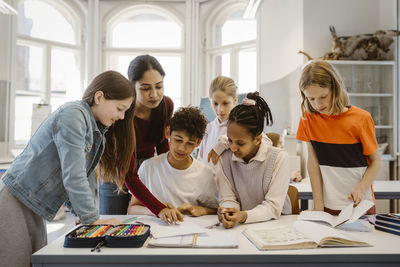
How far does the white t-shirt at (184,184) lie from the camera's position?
1.66 meters

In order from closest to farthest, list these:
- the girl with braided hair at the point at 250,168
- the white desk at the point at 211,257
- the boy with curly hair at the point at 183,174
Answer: the white desk at the point at 211,257 → the girl with braided hair at the point at 250,168 → the boy with curly hair at the point at 183,174

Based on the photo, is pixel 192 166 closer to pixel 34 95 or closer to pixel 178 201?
pixel 178 201

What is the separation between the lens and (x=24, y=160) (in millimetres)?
1189

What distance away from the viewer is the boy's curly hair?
64.9 inches

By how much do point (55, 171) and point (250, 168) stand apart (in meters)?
0.79

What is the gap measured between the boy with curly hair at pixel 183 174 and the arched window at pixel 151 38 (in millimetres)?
4223

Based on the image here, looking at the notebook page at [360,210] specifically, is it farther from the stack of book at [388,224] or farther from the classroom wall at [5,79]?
the classroom wall at [5,79]

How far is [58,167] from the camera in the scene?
118cm

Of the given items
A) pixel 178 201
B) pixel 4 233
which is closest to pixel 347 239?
pixel 178 201

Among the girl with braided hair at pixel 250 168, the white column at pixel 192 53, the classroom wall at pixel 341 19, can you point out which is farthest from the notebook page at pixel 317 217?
the white column at pixel 192 53

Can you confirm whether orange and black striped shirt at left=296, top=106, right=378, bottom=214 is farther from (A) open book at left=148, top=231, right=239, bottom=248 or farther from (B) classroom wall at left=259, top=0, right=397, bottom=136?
(B) classroom wall at left=259, top=0, right=397, bottom=136

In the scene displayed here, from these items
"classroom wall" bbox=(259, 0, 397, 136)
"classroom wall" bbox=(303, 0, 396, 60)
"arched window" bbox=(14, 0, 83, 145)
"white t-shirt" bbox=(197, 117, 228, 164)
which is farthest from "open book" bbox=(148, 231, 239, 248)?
"arched window" bbox=(14, 0, 83, 145)

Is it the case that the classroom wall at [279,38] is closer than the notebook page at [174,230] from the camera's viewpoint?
No

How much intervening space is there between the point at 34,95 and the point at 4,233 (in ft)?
15.7
